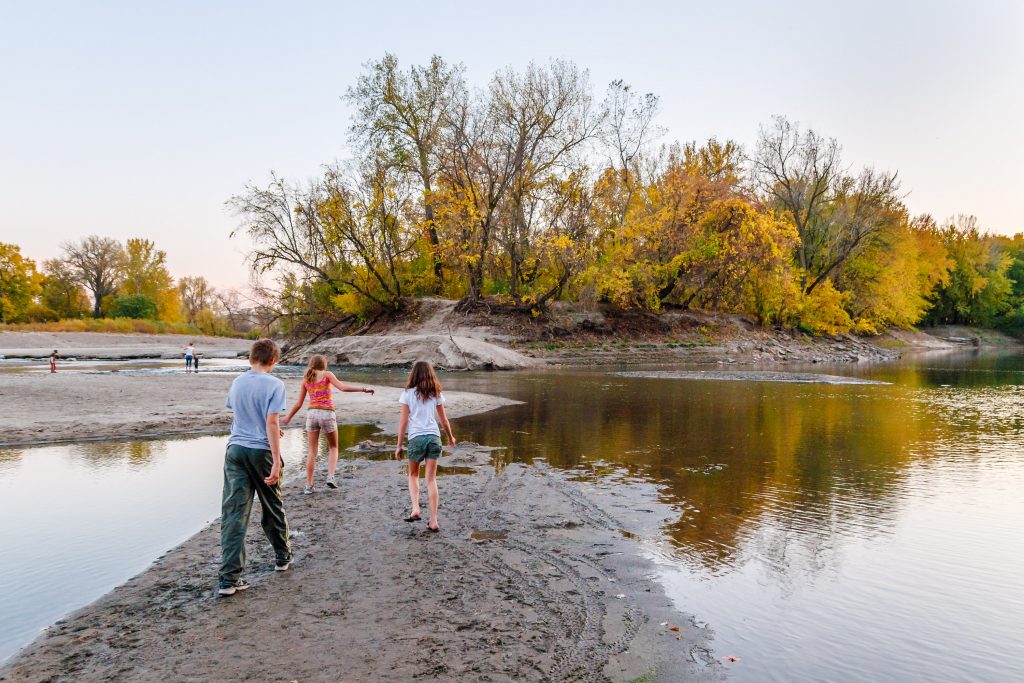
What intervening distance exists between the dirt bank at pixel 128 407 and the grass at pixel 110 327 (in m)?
47.8

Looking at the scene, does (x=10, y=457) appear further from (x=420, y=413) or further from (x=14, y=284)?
(x=14, y=284)

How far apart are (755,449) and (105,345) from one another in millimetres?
61895

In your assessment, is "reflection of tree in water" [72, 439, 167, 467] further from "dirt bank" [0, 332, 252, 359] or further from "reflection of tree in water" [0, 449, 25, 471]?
"dirt bank" [0, 332, 252, 359]

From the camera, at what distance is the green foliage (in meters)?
76.0

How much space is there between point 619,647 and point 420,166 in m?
43.5

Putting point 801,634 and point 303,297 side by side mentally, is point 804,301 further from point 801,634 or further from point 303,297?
point 801,634

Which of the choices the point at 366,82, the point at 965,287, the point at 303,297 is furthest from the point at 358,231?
the point at 965,287

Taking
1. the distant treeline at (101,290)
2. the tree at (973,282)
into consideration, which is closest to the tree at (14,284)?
the distant treeline at (101,290)

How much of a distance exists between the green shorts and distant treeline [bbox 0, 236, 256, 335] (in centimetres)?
6828

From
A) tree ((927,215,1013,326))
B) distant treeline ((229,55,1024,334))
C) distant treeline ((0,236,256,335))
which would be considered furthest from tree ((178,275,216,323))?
tree ((927,215,1013,326))

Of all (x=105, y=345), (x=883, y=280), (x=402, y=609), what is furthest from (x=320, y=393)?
(x=105, y=345)

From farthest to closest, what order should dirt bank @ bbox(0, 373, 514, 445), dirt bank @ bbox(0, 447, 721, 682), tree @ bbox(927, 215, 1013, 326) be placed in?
tree @ bbox(927, 215, 1013, 326) → dirt bank @ bbox(0, 373, 514, 445) → dirt bank @ bbox(0, 447, 721, 682)

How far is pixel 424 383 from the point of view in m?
7.27

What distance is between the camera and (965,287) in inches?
2876
